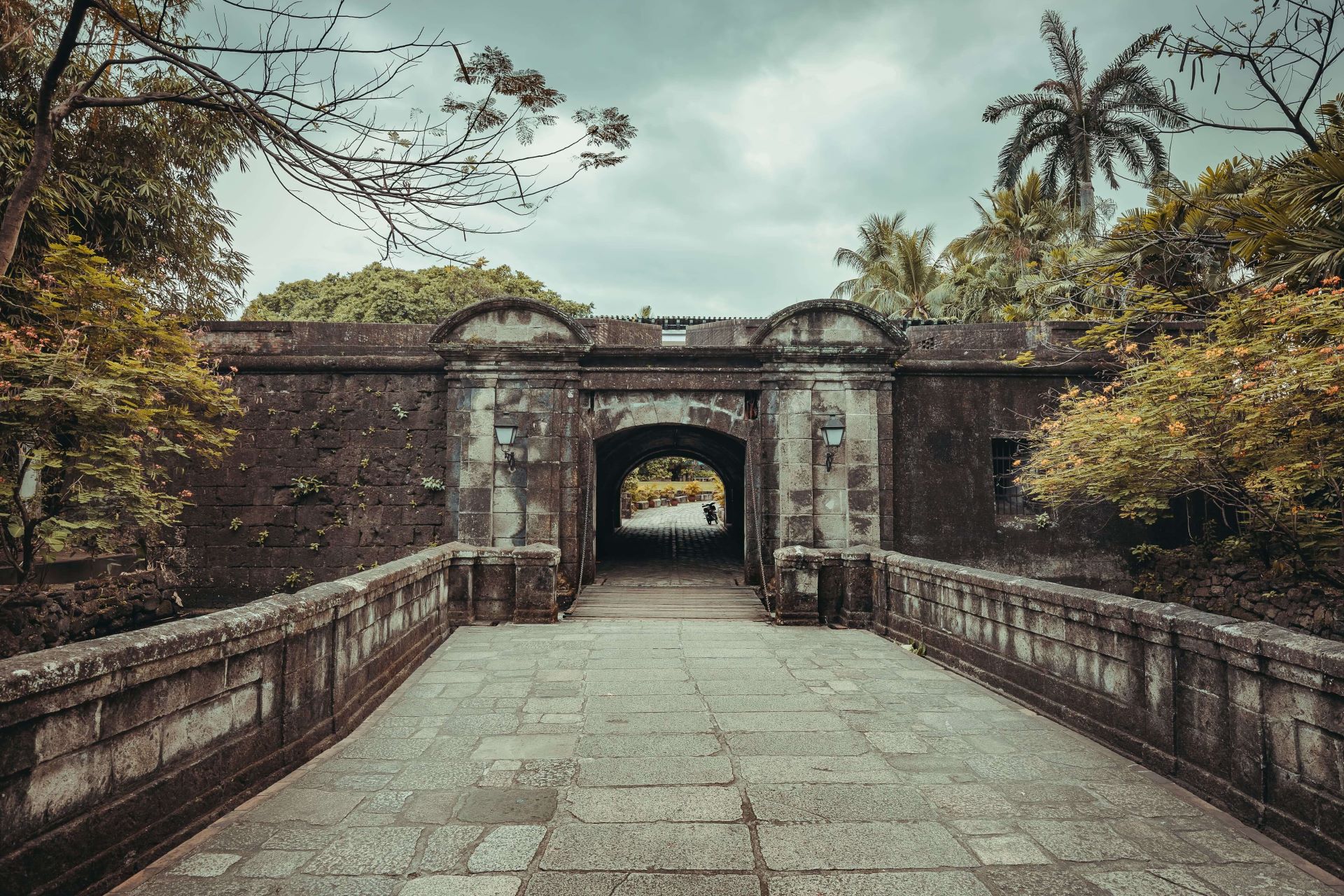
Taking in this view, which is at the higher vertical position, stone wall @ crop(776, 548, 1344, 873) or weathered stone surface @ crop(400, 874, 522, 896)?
stone wall @ crop(776, 548, 1344, 873)

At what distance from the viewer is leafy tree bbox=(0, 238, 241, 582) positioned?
6.57m

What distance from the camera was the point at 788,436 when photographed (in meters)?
9.74

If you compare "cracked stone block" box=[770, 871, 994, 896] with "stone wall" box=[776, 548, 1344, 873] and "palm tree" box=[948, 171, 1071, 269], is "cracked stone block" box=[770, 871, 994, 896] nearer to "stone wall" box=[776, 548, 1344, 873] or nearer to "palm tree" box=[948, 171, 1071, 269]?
"stone wall" box=[776, 548, 1344, 873]

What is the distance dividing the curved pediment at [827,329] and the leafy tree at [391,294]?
1742 centimetres

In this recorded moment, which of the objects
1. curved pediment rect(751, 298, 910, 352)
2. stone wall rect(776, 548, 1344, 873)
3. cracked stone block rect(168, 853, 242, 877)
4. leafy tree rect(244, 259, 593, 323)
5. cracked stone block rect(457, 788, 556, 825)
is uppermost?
leafy tree rect(244, 259, 593, 323)

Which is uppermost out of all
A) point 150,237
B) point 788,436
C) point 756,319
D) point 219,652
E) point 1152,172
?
point 1152,172

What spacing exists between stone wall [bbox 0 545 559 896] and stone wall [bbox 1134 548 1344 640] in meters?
10.6

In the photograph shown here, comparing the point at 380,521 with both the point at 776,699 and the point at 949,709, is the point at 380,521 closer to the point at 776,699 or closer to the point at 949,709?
the point at 776,699

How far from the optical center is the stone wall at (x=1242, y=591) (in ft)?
28.0

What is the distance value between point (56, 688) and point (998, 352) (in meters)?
11.2

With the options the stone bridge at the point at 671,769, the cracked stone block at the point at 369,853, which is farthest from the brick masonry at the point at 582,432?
the cracked stone block at the point at 369,853

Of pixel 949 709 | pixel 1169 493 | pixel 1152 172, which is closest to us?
pixel 949 709

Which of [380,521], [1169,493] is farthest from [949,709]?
[380,521]

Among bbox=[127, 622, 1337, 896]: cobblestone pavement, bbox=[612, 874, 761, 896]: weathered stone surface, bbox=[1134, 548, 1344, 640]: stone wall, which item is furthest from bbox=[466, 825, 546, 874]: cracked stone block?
bbox=[1134, 548, 1344, 640]: stone wall
